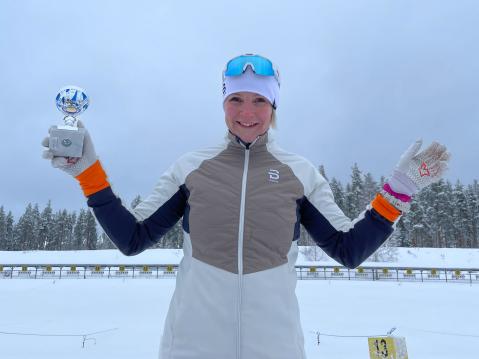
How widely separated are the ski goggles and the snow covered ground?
730 cm

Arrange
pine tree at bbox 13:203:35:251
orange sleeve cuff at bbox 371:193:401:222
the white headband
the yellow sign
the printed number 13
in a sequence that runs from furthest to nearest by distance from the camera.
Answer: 1. pine tree at bbox 13:203:35:251
2. the printed number 13
3. the yellow sign
4. the white headband
5. orange sleeve cuff at bbox 371:193:401:222

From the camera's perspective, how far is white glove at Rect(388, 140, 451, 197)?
2.50m

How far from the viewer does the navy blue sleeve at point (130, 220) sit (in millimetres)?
2340

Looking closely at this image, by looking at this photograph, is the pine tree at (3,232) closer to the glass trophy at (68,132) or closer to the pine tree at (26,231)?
the pine tree at (26,231)

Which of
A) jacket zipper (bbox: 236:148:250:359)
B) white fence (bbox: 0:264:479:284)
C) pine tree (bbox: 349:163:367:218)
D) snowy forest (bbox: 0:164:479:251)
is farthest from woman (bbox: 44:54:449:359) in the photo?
pine tree (bbox: 349:163:367:218)

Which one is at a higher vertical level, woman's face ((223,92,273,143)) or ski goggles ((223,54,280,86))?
ski goggles ((223,54,280,86))

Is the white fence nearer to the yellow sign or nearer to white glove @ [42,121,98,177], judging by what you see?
the yellow sign

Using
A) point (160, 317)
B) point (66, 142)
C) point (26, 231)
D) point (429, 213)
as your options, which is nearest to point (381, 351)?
point (66, 142)

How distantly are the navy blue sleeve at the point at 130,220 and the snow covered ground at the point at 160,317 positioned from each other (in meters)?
6.67

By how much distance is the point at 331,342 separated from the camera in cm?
921

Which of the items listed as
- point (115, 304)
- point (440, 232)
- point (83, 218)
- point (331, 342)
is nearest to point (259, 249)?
point (331, 342)

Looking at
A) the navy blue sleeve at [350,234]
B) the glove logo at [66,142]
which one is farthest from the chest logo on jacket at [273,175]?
the glove logo at [66,142]

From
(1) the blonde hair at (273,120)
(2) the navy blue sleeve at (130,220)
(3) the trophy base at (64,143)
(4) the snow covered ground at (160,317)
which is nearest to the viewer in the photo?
(3) the trophy base at (64,143)

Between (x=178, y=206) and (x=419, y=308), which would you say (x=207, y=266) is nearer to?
(x=178, y=206)
